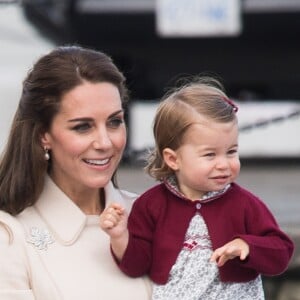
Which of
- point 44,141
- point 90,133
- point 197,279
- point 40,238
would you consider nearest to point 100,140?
point 90,133

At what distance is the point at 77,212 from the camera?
8.19 ft

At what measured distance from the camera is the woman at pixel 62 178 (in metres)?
2.32

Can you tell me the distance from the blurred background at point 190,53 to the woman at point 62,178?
489 cm

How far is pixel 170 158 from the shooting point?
2.43 m

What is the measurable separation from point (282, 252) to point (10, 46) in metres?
13.6

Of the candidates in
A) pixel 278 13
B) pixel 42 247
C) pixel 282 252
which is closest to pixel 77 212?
pixel 42 247

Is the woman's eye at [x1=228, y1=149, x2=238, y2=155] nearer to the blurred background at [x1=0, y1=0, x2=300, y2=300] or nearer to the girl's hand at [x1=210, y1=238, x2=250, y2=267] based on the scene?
the girl's hand at [x1=210, y1=238, x2=250, y2=267]

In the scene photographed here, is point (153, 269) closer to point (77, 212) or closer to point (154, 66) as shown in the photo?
point (77, 212)

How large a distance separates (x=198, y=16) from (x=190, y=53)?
226 inches

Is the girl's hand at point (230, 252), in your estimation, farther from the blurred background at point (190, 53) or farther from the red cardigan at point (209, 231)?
the blurred background at point (190, 53)

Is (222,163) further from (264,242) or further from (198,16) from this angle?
(198,16)

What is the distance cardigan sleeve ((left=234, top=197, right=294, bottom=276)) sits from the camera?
2266mm

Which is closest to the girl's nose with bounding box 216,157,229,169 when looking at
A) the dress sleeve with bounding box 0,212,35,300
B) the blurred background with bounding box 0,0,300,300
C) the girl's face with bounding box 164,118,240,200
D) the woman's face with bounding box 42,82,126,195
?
the girl's face with bounding box 164,118,240,200

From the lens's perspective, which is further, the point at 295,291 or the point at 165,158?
the point at 295,291
